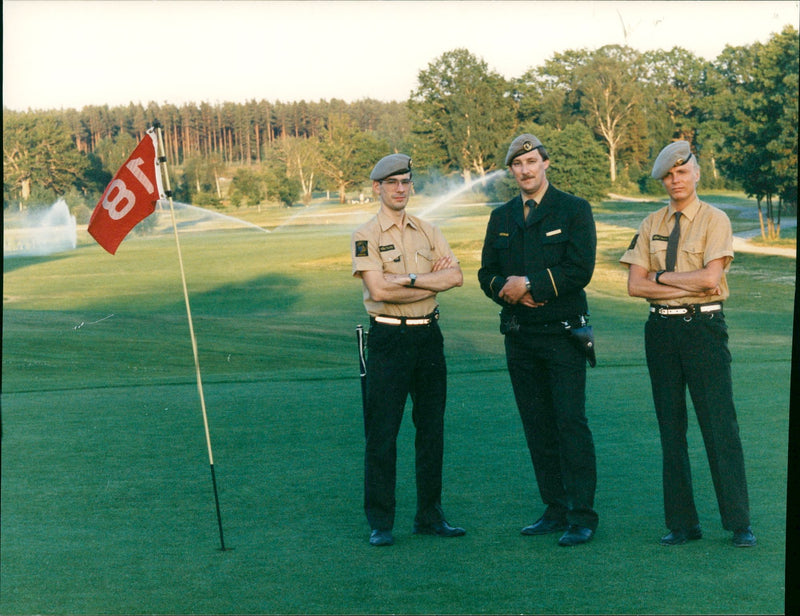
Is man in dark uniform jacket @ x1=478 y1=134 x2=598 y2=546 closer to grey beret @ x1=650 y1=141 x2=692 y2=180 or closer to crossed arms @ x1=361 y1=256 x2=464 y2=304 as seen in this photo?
crossed arms @ x1=361 y1=256 x2=464 y2=304

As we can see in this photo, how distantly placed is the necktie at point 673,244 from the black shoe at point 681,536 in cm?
95

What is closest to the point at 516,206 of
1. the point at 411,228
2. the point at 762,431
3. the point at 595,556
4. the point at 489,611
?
the point at 411,228

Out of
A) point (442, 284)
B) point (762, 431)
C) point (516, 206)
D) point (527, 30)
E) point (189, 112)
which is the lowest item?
point (762, 431)

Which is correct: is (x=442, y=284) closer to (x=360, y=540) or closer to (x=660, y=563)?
(x=360, y=540)

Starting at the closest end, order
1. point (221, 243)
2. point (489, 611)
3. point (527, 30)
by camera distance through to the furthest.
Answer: point (489, 611)
point (527, 30)
point (221, 243)

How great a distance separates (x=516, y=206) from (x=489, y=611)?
5.52 ft

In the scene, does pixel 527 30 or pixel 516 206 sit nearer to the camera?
pixel 516 206

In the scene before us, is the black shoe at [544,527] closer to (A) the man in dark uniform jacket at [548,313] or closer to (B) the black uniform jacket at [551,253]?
(A) the man in dark uniform jacket at [548,313]

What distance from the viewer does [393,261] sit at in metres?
3.92

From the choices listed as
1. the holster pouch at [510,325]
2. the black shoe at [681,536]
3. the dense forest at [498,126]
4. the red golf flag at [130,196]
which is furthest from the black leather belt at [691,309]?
the dense forest at [498,126]

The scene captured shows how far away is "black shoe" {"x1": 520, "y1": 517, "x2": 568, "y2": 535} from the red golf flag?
1863 millimetres

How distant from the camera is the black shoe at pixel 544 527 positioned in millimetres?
3742

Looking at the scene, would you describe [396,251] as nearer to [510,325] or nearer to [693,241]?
[510,325]

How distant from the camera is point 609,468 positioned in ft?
15.5
